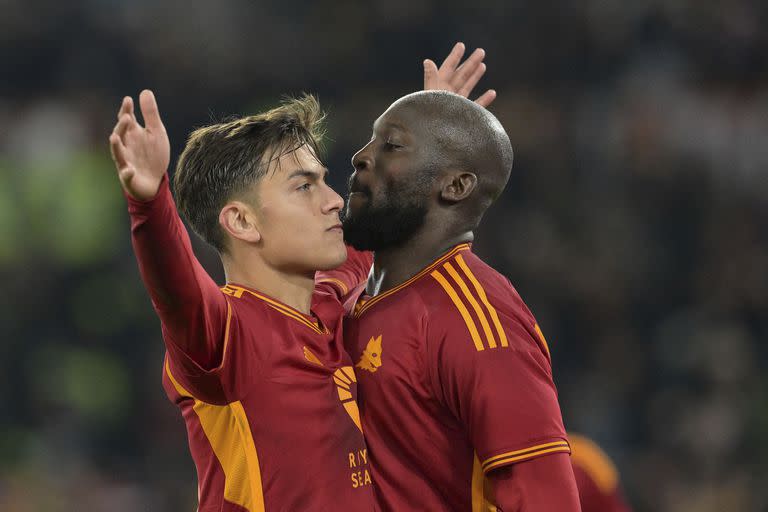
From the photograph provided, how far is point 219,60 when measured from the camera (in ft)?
26.2

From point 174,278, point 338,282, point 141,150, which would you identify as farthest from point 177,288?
point 338,282

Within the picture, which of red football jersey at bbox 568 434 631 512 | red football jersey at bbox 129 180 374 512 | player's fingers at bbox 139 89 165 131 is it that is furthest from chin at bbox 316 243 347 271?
red football jersey at bbox 568 434 631 512

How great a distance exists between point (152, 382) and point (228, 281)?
14.5ft

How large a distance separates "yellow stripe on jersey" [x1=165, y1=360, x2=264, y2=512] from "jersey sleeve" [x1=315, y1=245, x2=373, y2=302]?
592 millimetres

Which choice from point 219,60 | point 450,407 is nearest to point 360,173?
point 450,407

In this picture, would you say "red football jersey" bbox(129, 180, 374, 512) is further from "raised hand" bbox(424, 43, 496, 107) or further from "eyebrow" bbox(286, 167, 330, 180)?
"raised hand" bbox(424, 43, 496, 107)

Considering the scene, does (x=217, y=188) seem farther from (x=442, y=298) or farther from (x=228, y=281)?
(x=442, y=298)

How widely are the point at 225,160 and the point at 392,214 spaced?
17.3 inches

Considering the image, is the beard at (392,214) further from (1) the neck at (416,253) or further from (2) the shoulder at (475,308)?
(2) the shoulder at (475,308)

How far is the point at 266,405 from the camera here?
2621 mm

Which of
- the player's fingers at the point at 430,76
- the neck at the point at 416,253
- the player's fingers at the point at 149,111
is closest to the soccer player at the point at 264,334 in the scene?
the neck at the point at 416,253

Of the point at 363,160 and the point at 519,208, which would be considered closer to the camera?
the point at 363,160

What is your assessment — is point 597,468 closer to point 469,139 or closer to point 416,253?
point 416,253

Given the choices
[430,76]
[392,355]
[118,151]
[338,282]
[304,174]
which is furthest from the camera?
[430,76]
